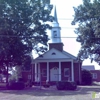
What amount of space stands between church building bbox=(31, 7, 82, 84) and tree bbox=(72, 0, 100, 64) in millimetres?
4763

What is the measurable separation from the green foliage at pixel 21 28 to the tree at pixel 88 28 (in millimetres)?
4602

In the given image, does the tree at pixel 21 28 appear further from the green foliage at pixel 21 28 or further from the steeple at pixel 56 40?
the steeple at pixel 56 40

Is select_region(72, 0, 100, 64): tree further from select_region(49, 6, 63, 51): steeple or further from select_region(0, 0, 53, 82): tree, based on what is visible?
select_region(49, 6, 63, 51): steeple

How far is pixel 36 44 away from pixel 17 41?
4.81 meters

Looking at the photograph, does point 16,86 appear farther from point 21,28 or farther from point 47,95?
point 47,95

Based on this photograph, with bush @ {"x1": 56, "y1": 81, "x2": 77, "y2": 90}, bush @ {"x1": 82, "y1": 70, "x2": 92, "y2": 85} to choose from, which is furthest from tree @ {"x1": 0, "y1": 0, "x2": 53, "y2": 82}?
bush @ {"x1": 82, "y1": 70, "x2": 92, "y2": 85}

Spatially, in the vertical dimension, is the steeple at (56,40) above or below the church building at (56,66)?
above

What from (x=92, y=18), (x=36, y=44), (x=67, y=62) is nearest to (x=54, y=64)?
(x=67, y=62)

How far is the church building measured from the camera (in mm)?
46344

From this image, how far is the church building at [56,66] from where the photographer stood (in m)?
46.3

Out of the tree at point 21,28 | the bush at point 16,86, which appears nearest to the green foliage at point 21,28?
the tree at point 21,28

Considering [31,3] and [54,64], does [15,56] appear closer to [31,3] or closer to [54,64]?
[31,3]

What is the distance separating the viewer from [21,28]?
36.9 meters

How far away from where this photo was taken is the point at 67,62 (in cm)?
4800
